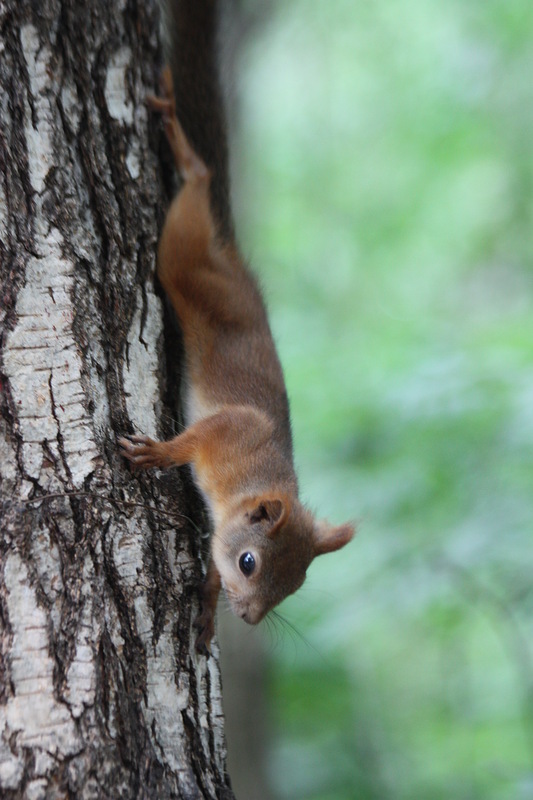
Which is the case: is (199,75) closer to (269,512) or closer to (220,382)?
(220,382)

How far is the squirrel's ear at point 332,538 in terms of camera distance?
293 cm

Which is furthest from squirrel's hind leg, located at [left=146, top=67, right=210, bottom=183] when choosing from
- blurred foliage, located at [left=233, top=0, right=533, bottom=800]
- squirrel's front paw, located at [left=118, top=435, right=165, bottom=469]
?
squirrel's front paw, located at [left=118, top=435, right=165, bottom=469]

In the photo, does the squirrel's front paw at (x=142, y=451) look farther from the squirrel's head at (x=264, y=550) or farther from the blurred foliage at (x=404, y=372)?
the blurred foliage at (x=404, y=372)

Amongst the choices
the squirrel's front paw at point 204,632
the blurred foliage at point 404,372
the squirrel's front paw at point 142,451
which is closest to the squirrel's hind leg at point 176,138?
the blurred foliage at point 404,372

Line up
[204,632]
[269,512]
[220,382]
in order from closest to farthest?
1. [204,632]
2. [269,512]
3. [220,382]

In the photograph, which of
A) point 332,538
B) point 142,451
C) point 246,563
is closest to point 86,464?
point 142,451

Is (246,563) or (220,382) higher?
(220,382)

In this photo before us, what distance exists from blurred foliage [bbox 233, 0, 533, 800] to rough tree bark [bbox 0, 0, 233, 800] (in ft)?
4.75

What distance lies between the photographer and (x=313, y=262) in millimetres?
7539

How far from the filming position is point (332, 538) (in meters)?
2.94

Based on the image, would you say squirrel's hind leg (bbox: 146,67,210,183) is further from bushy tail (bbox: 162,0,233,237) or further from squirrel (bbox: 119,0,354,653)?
bushy tail (bbox: 162,0,233,237)

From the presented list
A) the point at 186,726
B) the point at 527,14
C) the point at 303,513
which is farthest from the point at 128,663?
the point at 527,14

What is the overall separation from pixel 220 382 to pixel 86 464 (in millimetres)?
1197

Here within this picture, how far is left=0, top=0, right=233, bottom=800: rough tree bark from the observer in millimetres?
1775
